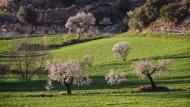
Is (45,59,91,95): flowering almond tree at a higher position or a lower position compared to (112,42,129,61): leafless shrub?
lower

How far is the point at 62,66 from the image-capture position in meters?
65.9

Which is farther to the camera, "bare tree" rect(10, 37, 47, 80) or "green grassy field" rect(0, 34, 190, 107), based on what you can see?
"bare tree" rect(10, 37, 47, 80)

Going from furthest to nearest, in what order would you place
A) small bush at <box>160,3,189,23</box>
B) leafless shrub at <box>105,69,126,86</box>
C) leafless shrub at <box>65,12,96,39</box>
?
leafless shrub at <box>65,12,96,39</box> < small bush at <box>160,3,189,23</box> < leafless shrub at <box>105,69,126,86</box>

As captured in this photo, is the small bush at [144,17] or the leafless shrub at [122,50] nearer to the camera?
the leafless shrub at [122,50]

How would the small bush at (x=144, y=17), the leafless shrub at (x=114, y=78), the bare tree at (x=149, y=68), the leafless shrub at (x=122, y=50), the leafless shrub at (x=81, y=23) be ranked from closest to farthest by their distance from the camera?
1. the bare tree at (x=149, y=68)
2. the leafless shrub at (x=114, y=78)
3. the leafless shrub at (x=122, y=50)
4. the small bush at (x=144, y=17)
5. the leafless shrub at (x=81, y=23)

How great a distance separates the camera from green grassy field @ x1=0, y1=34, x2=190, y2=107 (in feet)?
185

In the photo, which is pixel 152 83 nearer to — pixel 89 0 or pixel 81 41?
pixel 81 41

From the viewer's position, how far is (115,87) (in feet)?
227

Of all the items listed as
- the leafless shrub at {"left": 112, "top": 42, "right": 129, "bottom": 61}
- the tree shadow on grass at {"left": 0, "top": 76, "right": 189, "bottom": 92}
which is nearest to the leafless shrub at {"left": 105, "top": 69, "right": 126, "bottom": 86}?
the tree shadow on grass at {"left": 0, "top": 76, "right": 189, "bottom": 92}

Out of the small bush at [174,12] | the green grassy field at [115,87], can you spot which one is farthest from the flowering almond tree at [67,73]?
the small bush at [174,12]

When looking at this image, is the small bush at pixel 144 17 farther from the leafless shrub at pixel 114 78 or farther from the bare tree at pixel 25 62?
the leafless shrub at pixel 114 78

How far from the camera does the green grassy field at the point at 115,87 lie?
5625cm

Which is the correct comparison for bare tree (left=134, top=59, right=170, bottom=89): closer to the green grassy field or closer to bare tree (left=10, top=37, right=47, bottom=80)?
the green grassy field

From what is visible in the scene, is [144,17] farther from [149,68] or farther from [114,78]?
[149,68]
